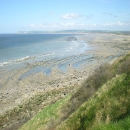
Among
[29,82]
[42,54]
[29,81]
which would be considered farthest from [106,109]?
[42,54]

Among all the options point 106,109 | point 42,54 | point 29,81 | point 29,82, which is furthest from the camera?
point 42,54

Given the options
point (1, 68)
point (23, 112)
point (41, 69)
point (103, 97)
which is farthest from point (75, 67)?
point (103, 97)

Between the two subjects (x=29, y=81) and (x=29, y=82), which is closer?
(x=29, y=82)

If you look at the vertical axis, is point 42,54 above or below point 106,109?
below

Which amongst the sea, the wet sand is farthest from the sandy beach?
the sea

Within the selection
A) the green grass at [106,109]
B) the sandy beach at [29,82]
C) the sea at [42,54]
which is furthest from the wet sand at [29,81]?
the green grass at [106,109]

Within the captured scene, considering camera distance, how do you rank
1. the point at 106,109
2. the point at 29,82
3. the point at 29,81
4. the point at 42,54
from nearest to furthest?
1. the point at 106,109
2. the point at 29,82
3. the point at 29,81
4. the point at 42,54

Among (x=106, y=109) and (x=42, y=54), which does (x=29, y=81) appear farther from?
(x=42, y=54)

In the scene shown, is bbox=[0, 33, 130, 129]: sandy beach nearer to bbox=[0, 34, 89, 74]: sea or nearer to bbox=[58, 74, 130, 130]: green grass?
bbox=[0, 34, 89, 74]: sea

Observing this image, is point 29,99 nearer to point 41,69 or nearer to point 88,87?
point 88,87

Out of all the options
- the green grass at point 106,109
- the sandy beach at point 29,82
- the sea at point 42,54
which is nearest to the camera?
the green grass at point 106,109

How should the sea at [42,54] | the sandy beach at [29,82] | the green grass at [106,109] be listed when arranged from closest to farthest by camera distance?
the green grass at [106,109] → the sandy beach at [29,82] → the sea at [42,54]

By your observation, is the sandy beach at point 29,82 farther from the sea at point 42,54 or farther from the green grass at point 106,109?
the green grass at point 106,109

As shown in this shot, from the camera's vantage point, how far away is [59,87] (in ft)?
116
